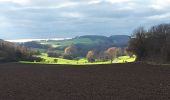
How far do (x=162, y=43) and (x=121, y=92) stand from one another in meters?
60.9

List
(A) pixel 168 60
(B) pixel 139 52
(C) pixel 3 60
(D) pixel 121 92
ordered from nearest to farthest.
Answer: (D) pixel 121 92
(A) pixel 168 60
(B) pixel 139 52
(C) pixel 3 60

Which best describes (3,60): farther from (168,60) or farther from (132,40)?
(168,60)

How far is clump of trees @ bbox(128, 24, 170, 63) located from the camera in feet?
279

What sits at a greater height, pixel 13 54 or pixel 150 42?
pixel 150 42

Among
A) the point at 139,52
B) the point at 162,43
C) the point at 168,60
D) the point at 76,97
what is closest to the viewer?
the point at 76,97

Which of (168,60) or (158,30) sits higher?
(158,30)

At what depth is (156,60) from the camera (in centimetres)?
7906

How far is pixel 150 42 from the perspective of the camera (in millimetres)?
91000

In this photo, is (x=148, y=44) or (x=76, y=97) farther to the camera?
(x=148, y=44)

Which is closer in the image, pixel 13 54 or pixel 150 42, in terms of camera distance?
pixel 150 42

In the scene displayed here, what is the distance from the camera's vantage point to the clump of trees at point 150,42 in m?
84.9

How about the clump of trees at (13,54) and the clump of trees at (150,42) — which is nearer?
the clump of trees at (150,42)

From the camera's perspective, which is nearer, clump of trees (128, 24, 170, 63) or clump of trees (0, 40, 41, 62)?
clump of trees (128, 24, 170, 63)

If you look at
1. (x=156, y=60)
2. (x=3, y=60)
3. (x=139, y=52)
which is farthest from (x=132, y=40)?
(x=3, y=60)
